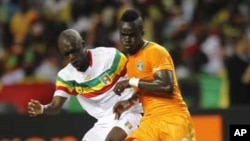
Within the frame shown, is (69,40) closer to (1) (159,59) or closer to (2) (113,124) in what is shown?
(2) (113,124)

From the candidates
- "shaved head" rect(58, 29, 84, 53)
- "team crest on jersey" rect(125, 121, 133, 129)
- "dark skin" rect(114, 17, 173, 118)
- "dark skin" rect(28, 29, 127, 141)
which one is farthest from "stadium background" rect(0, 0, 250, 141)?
"dark skin" rect(114, 17, 173, 118)

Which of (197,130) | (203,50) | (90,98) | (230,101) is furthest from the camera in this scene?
(203,50)

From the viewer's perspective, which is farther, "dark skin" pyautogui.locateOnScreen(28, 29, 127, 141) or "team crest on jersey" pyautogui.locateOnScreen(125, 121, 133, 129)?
"team crest on jersey" pyautogui.locateOnScreen(125, 121, 133, 129)

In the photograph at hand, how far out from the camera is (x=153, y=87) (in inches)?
342

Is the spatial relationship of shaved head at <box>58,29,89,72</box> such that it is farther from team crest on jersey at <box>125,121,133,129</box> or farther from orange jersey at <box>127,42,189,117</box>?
team crest on jersey at <box>125,121,133,129</box>

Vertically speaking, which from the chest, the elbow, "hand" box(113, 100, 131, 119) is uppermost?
the chest

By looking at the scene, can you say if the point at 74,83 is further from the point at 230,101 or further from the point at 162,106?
the point at 230,101

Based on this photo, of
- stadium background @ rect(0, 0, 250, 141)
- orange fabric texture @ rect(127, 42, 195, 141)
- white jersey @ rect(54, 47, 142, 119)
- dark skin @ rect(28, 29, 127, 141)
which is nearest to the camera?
orange fabric texture @ rect(127, 42, 195, 141)

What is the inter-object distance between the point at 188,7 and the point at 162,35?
983mm

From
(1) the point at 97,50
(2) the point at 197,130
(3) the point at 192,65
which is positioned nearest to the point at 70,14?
(3) the point at 192,65

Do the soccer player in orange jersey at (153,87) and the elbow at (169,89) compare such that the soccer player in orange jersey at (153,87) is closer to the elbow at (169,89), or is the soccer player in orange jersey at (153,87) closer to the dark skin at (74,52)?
the elbow at (169,89)

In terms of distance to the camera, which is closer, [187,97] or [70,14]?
[187,97]

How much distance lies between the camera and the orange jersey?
8836 mm

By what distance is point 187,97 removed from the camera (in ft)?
46.4
